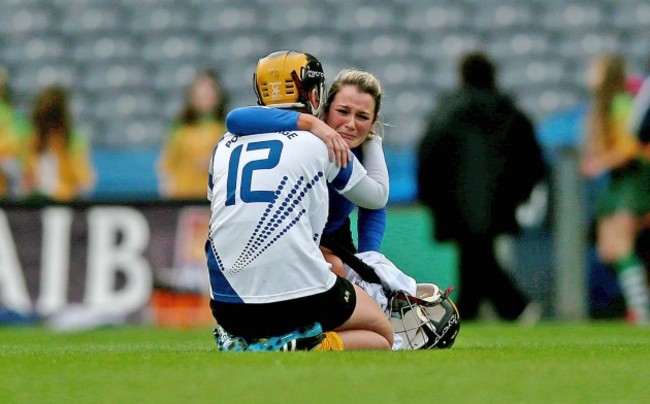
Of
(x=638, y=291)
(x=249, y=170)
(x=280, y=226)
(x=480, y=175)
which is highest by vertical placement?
(x=249, y=170)

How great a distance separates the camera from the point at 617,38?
1659 centimetres

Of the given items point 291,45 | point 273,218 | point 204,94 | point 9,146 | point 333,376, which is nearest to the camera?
point 333,376

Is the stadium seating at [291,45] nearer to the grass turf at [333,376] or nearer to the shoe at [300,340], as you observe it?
the grass turf at [333,376]

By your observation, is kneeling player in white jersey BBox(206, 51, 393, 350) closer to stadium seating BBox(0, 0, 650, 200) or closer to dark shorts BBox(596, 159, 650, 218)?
dark shorts BBox(596, 159, 650, 218)

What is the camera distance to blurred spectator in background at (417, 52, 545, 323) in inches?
480

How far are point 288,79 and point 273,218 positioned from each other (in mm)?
648

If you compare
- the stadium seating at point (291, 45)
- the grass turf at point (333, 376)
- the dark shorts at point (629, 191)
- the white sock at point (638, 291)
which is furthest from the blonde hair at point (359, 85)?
the stadium seating at point (291, 45)

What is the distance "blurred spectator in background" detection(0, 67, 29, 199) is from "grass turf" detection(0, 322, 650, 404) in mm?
6722

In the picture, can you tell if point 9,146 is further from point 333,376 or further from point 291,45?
point 333,376

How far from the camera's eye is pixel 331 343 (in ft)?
21.5

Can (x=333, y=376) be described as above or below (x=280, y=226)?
below

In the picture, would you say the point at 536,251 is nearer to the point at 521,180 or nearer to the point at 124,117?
the point at 521,180

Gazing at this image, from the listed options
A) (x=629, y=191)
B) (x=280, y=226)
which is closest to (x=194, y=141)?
(x=629, y=191)

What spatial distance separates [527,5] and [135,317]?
7.11m
